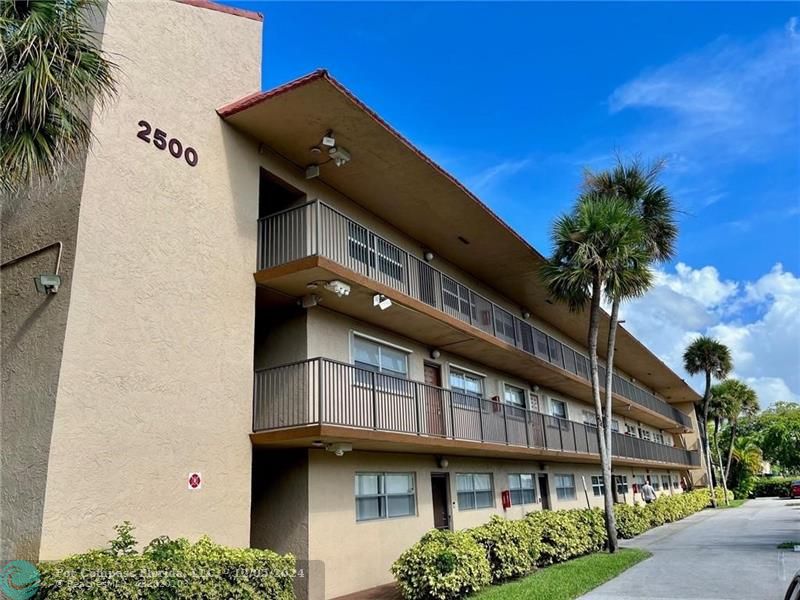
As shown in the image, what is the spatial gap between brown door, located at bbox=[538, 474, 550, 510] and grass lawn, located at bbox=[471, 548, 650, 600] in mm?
5844

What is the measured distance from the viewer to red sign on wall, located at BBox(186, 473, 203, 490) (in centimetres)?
955

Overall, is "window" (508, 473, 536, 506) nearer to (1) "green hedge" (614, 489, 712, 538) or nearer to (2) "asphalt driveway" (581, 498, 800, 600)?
(1) "green hedge" (614, 489, 712, 538)

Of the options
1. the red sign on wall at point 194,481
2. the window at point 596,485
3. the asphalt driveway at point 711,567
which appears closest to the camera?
the red sign on wall at point 194,481

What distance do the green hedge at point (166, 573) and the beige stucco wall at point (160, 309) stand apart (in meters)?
0.55

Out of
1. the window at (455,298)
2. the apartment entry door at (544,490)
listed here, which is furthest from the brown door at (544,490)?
the window at (455,298)

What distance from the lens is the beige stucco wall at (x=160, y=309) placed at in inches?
326

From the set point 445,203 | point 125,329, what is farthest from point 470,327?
point 125,329

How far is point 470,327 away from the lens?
52.9 feet

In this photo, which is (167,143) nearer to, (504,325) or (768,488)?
(504,325)

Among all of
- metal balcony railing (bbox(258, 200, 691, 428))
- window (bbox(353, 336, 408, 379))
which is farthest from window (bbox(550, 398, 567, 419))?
window (bbox(353, 336, 408, 379))

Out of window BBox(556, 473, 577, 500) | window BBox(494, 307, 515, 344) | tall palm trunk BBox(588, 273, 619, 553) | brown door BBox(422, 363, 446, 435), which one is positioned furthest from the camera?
window BBox(556, 473, 577, 500)

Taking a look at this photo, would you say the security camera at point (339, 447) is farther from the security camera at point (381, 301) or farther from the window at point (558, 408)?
the window at point (558, 408)

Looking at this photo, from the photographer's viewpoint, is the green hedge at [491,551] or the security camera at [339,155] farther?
the security camera at [339,155]

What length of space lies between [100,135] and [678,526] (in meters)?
27.2
